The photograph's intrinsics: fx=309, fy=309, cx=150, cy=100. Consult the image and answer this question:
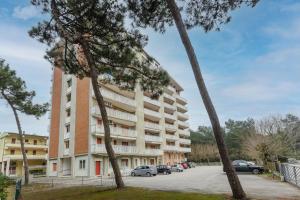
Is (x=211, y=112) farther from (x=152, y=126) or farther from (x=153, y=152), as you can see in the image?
(x=152, y=126)

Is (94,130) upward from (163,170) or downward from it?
upward

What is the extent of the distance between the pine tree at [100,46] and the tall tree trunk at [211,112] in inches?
176

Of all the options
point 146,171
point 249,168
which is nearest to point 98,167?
point 146,171

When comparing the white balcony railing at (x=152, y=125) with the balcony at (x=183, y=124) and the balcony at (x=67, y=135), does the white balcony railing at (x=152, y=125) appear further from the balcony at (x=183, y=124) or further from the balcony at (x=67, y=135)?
the balcony at (x=183, y=124)

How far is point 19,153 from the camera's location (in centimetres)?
6969

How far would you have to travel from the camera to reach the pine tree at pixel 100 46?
16.8m

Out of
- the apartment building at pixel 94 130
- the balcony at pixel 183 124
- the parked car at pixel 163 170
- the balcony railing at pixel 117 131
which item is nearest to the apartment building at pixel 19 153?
the apartment building at pixel 94 130

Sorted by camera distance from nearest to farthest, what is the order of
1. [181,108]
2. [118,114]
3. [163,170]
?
[163,170], [118,114], [181,108]

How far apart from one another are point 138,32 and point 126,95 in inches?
1424

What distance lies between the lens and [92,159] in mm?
42906

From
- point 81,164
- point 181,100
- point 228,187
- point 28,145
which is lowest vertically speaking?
point 228,187

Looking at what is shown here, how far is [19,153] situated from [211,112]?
6606 centimetres

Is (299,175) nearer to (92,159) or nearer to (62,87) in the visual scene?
(92,159)

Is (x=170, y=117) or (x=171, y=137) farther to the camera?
(x=170, y=117)
